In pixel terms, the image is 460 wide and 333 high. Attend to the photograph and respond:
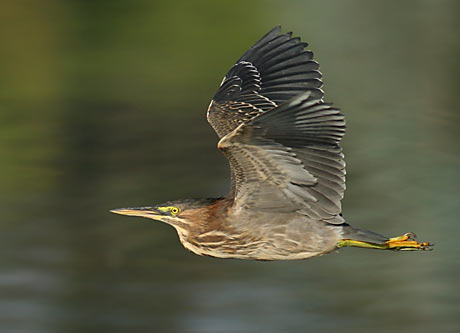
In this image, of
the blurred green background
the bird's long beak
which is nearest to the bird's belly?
the bird's long beak

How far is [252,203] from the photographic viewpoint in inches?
231

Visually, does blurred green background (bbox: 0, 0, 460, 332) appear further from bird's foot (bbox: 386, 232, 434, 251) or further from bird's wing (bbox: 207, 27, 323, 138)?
bird's wing (bbox: 207, 27, 323, 138)

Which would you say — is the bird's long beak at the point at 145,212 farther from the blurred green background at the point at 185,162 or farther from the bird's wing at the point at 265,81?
the blurred green background at the point at 185,162

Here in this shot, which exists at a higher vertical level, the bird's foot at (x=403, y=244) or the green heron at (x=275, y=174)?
the green heron at (x=275, y=174)

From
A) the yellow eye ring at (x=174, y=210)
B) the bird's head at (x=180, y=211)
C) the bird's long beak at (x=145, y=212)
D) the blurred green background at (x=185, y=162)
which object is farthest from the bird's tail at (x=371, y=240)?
the blurred green background at (x=185, y=162)

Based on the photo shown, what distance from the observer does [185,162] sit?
10.2m

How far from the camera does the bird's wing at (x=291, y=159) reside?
17.0 ft

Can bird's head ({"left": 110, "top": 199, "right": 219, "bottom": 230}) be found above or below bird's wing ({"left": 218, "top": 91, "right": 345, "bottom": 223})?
below

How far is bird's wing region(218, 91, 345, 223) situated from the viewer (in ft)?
17.0

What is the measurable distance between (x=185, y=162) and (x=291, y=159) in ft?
15.7

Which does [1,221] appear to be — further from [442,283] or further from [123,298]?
[442,283]

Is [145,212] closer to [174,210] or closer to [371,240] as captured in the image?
[174,210]

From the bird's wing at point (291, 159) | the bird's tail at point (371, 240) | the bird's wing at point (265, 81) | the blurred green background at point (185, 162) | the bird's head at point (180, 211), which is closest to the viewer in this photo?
the bird's wing at point (291, 159)

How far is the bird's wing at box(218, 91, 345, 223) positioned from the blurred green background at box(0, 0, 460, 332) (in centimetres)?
168
